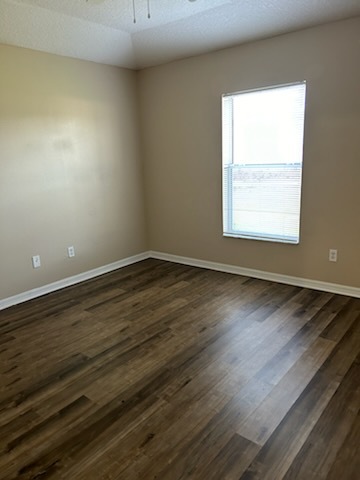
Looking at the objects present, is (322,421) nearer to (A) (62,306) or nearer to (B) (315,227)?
(B) (315,227)

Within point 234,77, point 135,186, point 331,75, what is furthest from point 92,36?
point 331,75

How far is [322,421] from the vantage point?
1.83 metres

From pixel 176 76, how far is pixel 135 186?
1.44 m

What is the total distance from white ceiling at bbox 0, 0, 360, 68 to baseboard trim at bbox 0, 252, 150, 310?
7.78ft

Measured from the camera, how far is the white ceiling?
2875mm

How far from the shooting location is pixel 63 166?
149 inches

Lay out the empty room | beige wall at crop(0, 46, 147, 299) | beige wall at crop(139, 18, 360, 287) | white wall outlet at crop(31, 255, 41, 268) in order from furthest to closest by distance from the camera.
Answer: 1. white wall outlet at crop(31, 255, 41, 268)
2. beige wall at crop(0, 46, 147, 299)
3. beige wall at crop(139, 18, 360, 287)
4. the empty room

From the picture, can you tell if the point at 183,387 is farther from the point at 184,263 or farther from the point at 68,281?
the point at 184,263

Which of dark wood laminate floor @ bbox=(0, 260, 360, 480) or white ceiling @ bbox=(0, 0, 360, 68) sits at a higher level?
white ceiling @ bbox=(0, 0, 360, 68)

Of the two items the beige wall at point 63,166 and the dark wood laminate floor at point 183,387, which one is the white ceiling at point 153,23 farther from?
the dark wood laminate floor at point 183,387

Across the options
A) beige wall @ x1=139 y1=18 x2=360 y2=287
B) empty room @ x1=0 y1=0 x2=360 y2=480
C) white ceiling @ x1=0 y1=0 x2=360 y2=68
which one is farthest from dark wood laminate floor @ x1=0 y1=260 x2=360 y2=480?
white ceiling @ x1=0 y1=0 x2=360 y2=68

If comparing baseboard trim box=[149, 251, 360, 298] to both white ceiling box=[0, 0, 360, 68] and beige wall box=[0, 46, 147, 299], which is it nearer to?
beige wall box=[0, 46, 147, 299]

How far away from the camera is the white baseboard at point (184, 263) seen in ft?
11.3

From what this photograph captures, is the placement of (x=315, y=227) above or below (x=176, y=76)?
below
